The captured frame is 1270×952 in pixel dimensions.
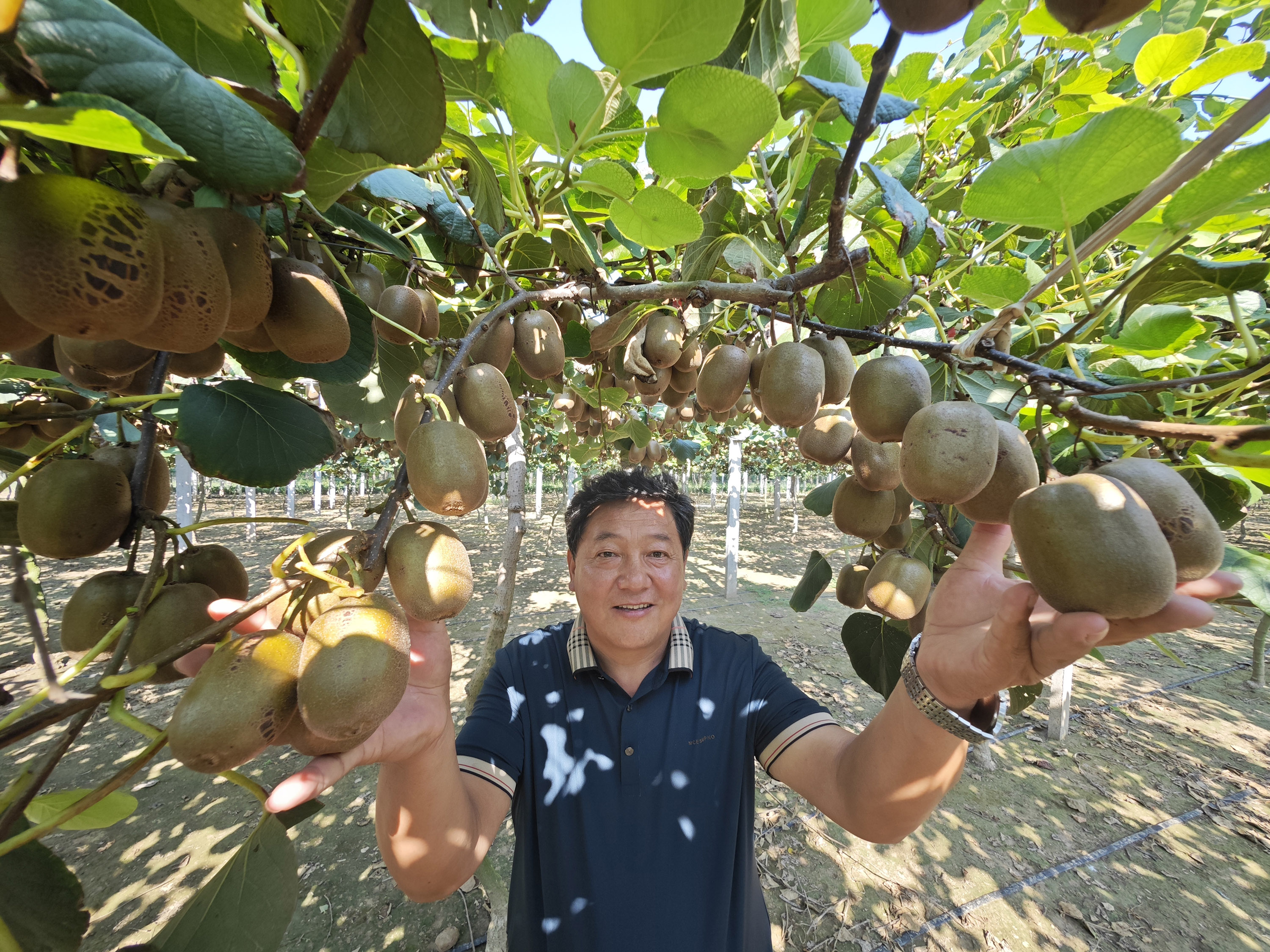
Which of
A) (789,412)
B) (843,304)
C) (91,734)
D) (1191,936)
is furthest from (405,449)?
(91,734)

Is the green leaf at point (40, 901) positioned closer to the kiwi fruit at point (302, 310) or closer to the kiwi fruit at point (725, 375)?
the kiwi fruit at point (302, 310)

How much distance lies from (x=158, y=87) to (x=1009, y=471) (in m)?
1.22

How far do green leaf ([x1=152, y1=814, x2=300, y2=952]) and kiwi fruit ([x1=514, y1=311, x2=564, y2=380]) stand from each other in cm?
100

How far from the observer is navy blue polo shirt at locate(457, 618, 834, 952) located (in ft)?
5.03

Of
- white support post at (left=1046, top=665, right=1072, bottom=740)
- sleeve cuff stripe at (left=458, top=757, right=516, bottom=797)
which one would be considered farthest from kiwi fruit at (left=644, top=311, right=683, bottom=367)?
white support post at (left=1046, top=665, right=1072, bottom=740)

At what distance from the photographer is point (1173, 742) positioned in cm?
548

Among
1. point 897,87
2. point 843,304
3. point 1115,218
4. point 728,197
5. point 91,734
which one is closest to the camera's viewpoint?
point 1115,218

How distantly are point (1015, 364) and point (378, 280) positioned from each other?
127cm

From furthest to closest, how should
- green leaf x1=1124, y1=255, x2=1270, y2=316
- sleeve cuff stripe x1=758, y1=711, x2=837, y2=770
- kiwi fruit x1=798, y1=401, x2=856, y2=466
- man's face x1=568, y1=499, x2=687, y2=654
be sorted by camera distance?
man's face x1=568, y1=499, x2=687, y2=654 → sleeve cuff stripe x1=758, y1=711, x2=837, y2=770 → kiwi fruit x1=798, y1=401, x2=856, y2=466 → green leaf x1=1124, y1=255, x2=1270, y2=316

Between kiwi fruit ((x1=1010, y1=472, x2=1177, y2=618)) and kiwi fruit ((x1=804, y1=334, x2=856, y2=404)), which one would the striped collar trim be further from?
kiwi fruit ((x1=1010, y1=472, x2=1177, y2=618))

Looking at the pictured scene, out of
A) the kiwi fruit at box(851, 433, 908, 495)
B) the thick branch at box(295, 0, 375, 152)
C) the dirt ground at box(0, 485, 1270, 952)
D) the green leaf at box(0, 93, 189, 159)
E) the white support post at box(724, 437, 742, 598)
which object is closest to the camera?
the green leaf at box(0, 93, 189, 159)

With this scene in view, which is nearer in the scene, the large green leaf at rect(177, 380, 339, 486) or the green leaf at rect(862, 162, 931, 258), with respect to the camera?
the green leaf at rect(862, 162, 931, 258)

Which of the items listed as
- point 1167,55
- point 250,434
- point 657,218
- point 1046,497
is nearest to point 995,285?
point 1046,497

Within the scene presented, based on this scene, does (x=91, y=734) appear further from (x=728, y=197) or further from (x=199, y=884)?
(x=728, y=197)
